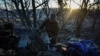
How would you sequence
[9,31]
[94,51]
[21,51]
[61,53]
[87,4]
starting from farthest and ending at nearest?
[87,4] → [9,31] → [21,51] → [61,53] → [94,51]

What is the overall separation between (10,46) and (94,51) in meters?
3.46

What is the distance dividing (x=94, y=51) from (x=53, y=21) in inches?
86.2

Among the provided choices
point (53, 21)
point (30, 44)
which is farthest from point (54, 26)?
point (30, 44)

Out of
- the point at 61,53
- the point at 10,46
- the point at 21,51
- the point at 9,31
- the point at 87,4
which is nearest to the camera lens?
the point at 61,53

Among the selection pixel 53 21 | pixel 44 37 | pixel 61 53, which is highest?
pixel 53 21

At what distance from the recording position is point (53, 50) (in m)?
7.45

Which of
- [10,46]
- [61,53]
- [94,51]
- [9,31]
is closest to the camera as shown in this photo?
[94,51]

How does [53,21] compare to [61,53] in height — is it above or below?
above

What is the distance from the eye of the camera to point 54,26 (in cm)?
830

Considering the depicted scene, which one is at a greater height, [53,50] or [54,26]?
[54,26]

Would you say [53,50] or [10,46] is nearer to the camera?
[53,50]

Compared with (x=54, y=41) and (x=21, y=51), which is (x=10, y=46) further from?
(x=54, y=41)

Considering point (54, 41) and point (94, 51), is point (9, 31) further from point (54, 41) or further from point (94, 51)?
point (94, 51)

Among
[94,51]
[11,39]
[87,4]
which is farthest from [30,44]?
[87,4]
